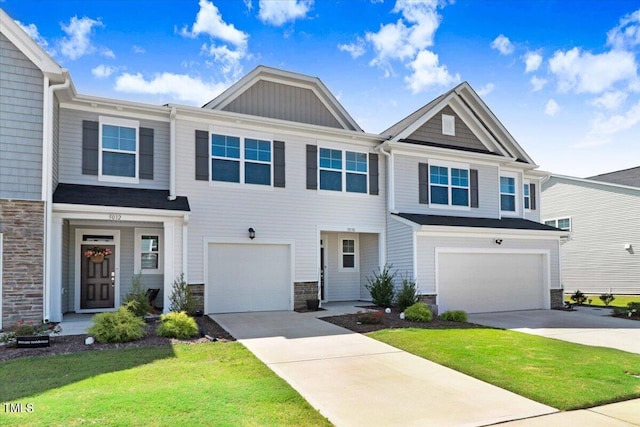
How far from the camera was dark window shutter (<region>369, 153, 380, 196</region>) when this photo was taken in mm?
15555

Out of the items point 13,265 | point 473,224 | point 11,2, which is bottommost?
point 13,265

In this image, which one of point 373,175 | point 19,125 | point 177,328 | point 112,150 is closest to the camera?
point 177,328

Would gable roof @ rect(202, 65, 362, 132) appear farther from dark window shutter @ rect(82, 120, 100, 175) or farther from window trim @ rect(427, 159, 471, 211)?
dark window shutter @ rect(82, 120, 100, 175)

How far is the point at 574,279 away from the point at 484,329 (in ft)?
51.2

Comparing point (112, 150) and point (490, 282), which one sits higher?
point (112, 150)

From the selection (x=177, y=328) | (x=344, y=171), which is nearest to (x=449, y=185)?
(x=344, y=171)

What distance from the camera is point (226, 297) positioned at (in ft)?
43.5

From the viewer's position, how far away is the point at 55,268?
35.2ft

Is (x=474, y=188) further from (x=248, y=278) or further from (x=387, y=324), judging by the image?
(x=248, y=278)

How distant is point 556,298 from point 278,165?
11267 millimetres

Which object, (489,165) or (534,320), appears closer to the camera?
(534,320)

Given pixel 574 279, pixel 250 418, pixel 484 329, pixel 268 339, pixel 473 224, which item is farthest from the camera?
pixel 574 279

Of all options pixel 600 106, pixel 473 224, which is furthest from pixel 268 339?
pixel 600 106

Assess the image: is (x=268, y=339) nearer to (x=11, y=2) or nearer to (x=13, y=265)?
(x=13, y=265)
